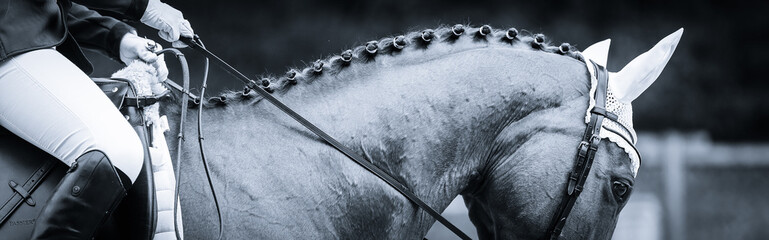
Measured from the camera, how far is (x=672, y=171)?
7.13m

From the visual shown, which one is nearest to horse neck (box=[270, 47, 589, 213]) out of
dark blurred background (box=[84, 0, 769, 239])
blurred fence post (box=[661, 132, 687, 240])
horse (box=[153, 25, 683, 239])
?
horse (box=[153, 25, 683, 239])

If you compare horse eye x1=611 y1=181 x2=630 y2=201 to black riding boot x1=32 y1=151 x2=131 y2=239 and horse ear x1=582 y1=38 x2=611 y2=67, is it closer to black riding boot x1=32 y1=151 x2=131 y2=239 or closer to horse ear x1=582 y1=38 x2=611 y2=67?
horse ear x1=582 y1=38 x2=611 y2=67

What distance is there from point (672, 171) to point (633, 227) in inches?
29.6

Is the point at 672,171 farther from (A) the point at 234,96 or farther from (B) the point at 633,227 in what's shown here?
(A) the point at 234,96

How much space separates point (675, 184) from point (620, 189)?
4.84m

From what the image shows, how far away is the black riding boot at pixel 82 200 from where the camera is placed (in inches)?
77.9

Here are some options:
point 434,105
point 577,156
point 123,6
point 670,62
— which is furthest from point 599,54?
point 670,62

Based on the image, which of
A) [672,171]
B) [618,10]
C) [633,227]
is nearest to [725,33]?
[618,10]

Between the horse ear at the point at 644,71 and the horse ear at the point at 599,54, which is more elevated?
the horse ear at the point at 599,54

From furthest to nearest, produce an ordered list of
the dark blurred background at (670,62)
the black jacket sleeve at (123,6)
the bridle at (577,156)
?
the dark blurred background at (670,62) < the bridle at (577,156) < the black jacket sleeve at (123,6)

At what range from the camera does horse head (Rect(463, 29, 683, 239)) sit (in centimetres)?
256

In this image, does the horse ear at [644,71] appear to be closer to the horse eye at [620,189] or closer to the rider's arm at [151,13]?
the horse eye at [620,189]

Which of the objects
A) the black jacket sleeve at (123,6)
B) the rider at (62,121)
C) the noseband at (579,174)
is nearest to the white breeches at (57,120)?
the rider at (62,121)

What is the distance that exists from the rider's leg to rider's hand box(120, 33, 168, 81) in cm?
27
